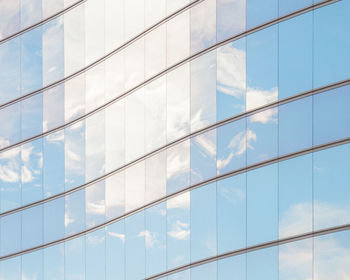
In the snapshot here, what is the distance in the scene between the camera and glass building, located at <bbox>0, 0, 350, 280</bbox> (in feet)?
78.4

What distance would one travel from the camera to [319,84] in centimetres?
2408

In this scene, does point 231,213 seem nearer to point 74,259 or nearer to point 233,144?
point 233,144

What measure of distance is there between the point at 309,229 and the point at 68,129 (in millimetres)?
11864

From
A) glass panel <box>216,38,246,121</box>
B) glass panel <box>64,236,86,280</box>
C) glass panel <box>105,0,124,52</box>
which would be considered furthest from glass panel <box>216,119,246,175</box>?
glass panel <box>64,236,86,280</box>

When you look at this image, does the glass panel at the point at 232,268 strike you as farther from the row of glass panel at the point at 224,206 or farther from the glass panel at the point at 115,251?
the glass panel at the point at 115,251

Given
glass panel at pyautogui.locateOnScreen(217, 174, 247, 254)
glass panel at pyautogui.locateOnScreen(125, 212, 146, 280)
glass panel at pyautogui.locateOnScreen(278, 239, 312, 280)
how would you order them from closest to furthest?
glass panel at pyautogui.locateOnScreen(278, 239, 312, 280) → glass panel at pyautogui.locateOnScreen(217, 174, 247, 254) → glass panel at pyautogui.locateOnScreen(125, 212, 146, 280)

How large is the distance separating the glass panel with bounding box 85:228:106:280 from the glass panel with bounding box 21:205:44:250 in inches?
111

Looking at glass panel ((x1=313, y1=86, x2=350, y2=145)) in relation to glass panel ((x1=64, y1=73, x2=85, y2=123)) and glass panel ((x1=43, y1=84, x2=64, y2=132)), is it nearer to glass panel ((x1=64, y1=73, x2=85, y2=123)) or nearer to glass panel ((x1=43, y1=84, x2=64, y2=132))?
glass panel ((x1=64, y1=73, x2=85, y2=123))

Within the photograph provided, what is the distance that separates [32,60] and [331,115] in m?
14.6

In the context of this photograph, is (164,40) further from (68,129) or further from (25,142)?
(25,142)

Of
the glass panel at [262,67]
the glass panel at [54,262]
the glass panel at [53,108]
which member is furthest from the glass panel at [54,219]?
the glass panel at [262,67]

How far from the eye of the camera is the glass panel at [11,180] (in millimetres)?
33000

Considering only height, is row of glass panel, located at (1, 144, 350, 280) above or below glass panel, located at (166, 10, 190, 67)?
below

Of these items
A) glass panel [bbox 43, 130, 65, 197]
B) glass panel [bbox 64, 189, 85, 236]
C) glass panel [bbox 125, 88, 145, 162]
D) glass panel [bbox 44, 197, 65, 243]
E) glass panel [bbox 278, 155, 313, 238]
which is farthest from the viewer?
glass panel [bbox 43, 130, 65, 197]
